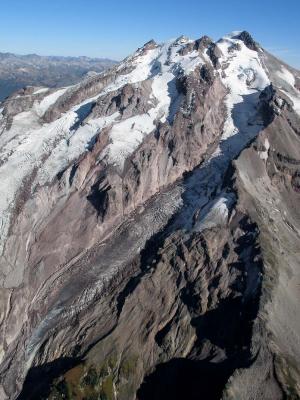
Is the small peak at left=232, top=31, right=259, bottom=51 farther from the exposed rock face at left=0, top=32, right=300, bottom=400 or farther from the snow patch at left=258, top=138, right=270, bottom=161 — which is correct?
the snow patch at left=258, top=138, right=270, bottom=161

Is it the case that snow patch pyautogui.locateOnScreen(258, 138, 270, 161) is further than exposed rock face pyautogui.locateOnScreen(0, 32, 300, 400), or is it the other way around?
snow patch pyautogui.locateOnScreen(258, 138, 270, 161)

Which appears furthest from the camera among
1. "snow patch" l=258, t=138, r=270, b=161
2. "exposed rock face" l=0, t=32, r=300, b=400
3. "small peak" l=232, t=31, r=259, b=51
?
"small peak" l=232, t=31, r=259, b=51

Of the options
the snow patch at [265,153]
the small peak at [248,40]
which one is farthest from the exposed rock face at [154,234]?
the small peak at [248,40]

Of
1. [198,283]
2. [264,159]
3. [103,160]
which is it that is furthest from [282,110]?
[198,283]

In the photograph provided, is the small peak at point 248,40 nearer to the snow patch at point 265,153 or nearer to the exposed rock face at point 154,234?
the exposed rock face at point 154,234

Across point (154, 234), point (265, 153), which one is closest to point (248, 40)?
point (265, 153)

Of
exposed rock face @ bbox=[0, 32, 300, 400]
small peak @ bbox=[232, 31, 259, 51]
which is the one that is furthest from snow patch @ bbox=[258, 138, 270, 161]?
small peak @ bbox=[232, 31, 259, 51]

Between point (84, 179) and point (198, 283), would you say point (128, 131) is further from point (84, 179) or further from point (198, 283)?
point (198, 283)

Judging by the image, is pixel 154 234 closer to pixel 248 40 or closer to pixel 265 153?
pixel 265 153
